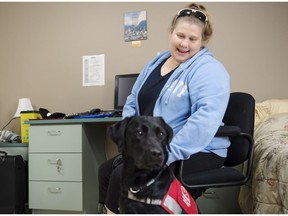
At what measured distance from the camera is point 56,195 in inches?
83.6

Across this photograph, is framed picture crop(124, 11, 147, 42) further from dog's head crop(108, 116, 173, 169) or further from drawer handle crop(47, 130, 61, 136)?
dog's head crop(108, 116, 173, 169)

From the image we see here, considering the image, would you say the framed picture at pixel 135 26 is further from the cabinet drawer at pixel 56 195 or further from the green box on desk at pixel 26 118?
the cabinet drawer at pixel 56 195

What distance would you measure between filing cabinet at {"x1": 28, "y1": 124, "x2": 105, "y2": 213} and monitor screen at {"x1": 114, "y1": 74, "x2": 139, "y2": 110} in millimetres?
439

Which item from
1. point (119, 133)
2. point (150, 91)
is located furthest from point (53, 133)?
point (119, 133)

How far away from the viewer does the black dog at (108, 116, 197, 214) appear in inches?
37.4

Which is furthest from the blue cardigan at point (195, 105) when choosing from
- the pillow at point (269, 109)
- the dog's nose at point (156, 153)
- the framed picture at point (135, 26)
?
the framed picture at point (135, 26)

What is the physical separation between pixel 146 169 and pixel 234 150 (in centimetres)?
56

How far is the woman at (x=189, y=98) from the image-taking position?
111 cm

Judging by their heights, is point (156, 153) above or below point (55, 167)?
above

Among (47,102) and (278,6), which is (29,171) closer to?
(47,102)

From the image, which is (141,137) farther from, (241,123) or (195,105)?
(241,123)

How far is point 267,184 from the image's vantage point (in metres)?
1.27

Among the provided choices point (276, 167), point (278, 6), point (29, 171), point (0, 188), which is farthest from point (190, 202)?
point (278, 6)

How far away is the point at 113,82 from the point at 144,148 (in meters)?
1.81
